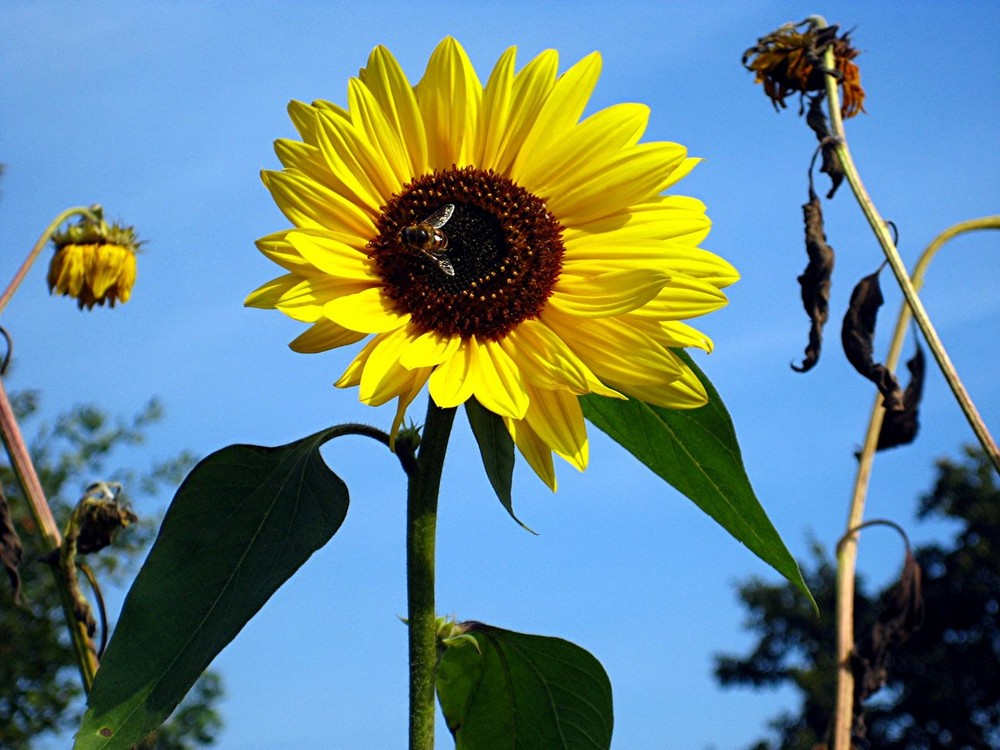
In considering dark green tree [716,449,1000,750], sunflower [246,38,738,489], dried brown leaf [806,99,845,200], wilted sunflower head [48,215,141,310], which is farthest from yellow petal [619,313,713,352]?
dark green tree [716,449,1000,750]

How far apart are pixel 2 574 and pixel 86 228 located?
9095 millimetres

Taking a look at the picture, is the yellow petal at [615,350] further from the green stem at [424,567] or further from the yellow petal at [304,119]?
the yellow petal at [304,119]

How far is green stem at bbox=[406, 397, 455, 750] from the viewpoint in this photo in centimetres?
109

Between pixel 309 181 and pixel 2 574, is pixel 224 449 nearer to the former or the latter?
pixel 309 181

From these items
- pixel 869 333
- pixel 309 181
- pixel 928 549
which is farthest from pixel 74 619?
pixel 928 549

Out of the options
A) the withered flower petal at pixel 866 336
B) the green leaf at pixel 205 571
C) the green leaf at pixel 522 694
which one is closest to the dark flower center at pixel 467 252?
the green leaf at pixel 205 571

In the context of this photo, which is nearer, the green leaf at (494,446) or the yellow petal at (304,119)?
the green leaf at (494,446)

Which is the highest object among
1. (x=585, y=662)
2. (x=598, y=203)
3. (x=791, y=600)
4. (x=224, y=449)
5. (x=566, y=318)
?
(x=598, y=203)

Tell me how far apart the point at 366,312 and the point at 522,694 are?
1.50 ft

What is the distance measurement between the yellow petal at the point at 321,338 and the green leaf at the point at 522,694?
13.2 inches

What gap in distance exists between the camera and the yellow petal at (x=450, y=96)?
4.07 feet

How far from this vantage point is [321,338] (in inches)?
45.9

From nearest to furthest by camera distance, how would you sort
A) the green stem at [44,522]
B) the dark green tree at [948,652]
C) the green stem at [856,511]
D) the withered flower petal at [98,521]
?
the green stem at [44,522] → the withered flower petal at [98,521] → the green stem at [856,511] → the dark green tree at [948,652]

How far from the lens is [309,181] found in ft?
3.90
